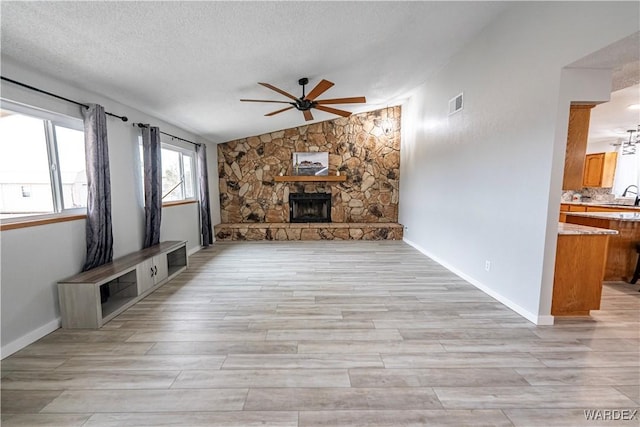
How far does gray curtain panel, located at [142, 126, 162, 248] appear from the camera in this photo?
11.6ft

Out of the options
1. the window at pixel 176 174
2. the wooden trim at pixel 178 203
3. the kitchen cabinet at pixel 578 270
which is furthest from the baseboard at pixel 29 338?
the kitchen cabinet at pixel 578 270

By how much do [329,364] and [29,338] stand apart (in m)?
2.40

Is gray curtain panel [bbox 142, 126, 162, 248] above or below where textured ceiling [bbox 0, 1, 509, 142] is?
below

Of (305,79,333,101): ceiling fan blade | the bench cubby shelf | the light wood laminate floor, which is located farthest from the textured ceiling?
the light wood laminate floor

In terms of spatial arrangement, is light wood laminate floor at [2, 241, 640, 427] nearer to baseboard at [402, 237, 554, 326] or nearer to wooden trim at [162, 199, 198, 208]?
baseboard at [402, 237, 554, 326]

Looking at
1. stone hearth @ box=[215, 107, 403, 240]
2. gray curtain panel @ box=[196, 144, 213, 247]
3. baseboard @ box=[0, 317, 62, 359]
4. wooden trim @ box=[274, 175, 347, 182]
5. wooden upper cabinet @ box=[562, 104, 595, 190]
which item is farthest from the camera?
stone hearth @ box=[215, 107, 403, 240]

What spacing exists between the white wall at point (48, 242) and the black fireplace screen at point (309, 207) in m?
3.55

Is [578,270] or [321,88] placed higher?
[321,88]

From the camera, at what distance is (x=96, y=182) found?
2.67 m

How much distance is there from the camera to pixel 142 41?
2.05 m

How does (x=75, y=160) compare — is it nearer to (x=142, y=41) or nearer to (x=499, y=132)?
(x=142, y=41)

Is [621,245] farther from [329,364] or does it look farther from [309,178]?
[309,178]

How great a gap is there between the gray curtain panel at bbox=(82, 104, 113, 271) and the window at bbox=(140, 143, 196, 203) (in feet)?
5.21

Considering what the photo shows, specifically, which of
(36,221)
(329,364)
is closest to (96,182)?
(36,221)
